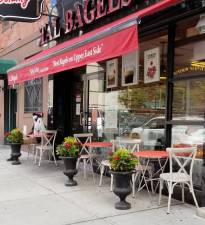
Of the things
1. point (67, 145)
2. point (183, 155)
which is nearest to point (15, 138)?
point (67, 145)

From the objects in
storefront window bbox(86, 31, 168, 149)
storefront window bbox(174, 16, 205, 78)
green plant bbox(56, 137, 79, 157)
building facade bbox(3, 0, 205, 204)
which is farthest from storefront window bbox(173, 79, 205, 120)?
green plant bbox(56, 137, 79, 157)

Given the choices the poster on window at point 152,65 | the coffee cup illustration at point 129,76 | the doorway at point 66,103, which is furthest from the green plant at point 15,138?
the poster on window at point 152,65

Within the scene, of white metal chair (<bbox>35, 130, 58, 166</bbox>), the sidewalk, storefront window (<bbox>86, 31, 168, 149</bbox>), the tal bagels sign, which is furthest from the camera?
white metal chair (<bbox>35, 130, 58, 166</bbox>)

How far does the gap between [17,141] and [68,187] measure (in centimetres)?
319

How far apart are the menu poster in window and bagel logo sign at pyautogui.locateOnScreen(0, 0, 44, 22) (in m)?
2.57

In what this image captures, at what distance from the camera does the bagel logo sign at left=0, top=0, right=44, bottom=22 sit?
1030 centimetres

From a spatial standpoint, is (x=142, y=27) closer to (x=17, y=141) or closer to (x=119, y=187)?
(x=119, y=187)

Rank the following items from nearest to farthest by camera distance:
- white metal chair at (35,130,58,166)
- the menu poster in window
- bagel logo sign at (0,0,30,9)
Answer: the menu poster in window
white metal chair at (35,130,58,166)
bagel logo sign at (0,0,30,9)

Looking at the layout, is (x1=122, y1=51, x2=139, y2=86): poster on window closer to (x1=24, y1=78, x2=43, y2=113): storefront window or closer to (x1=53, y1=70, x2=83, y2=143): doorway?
(x1=53, y1=70, x2=83, y2=143): doorway

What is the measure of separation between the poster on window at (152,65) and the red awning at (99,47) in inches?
39.2

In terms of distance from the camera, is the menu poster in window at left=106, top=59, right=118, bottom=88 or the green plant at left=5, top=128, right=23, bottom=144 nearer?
the menu poster in window at left=106, top=59, right=118, bottom=88

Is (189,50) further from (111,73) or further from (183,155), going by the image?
(111,73)

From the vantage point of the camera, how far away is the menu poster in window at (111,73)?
9.05m

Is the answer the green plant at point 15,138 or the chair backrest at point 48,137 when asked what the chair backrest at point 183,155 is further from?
the green plant at point 15,138
